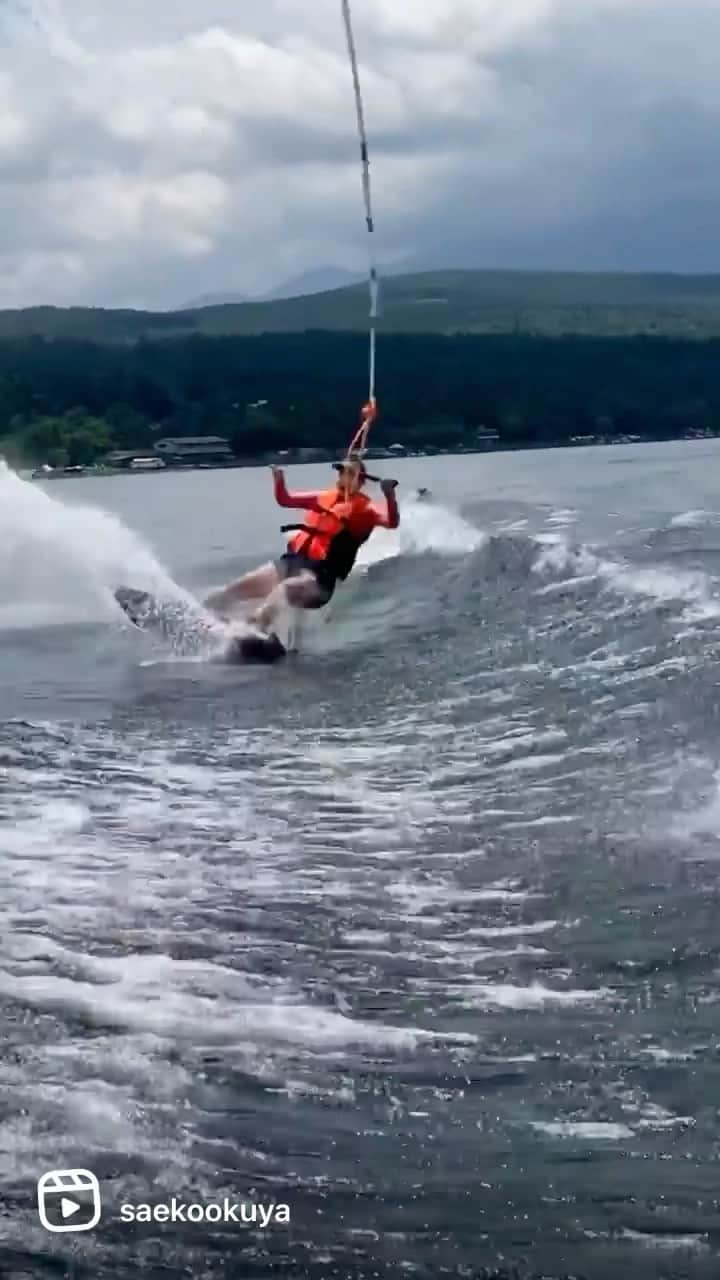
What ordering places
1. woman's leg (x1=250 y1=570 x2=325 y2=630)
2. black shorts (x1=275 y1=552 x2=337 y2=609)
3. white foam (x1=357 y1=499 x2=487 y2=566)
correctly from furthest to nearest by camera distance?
1. white foam (x1=357 y1=499 x2=487 y2=566)
2. woman's leg (x1=250 y1=570 x2=325 y2=630)
3. black shorts (x1=275 y1=552 x2=337 y2=609)

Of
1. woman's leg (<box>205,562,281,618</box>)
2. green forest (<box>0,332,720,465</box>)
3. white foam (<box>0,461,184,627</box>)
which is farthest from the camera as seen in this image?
green forest (<box>0,332,720,465</box>)

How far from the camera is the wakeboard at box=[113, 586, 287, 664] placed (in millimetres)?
17859

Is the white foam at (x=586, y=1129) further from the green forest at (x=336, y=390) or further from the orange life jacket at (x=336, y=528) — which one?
the green forest at (x=336, y=390)

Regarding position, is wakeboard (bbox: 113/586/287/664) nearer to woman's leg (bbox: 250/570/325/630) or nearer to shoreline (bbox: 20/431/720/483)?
woman's leg (bbox: 250/570/325/630)

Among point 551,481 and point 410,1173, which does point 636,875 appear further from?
point 551,481

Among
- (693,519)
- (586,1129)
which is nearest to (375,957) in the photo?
(586,1129)

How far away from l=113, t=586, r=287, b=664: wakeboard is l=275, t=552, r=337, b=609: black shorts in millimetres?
649

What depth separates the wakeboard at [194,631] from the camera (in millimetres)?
17859

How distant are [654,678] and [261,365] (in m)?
64.6

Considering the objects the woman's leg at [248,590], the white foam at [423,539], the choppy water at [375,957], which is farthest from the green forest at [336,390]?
the choppy water at [375,957]

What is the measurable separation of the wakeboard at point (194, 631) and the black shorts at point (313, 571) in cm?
65

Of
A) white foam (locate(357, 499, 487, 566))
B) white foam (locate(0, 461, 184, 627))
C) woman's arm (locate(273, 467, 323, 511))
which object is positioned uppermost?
white foam (locate(357, 499, 487, 566))

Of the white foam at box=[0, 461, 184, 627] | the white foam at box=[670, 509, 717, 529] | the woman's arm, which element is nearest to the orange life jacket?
the woman's arm

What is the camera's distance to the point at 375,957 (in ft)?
24.5
